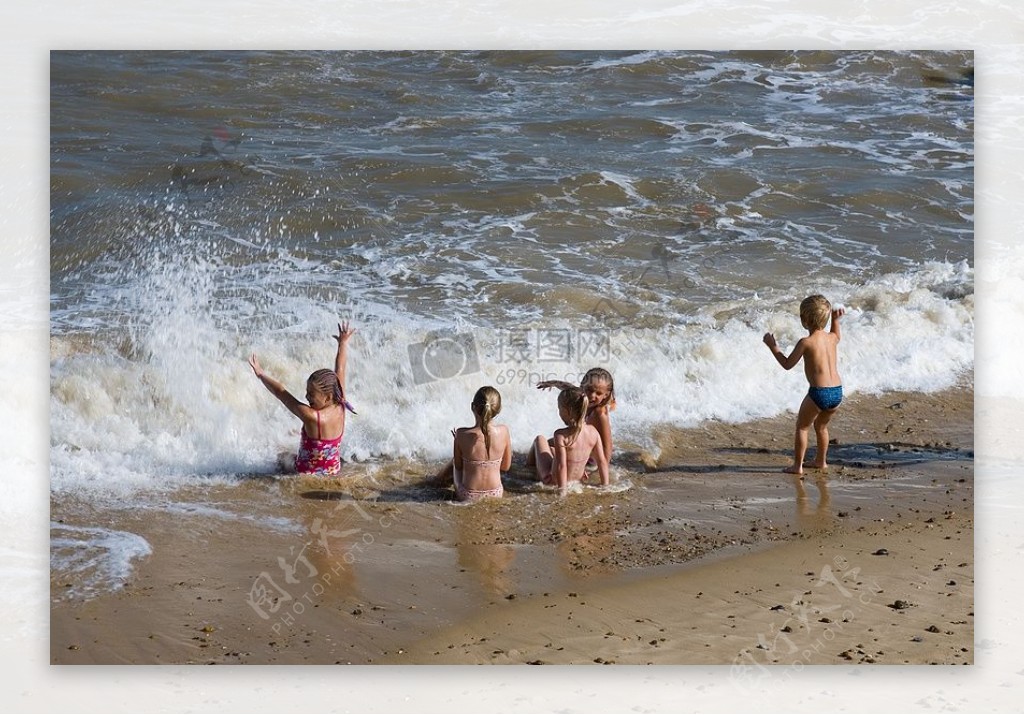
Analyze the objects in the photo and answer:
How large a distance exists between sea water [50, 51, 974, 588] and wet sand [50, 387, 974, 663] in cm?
51

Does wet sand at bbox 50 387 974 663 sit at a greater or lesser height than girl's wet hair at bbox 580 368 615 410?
lesser

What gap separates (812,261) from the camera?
708 cm

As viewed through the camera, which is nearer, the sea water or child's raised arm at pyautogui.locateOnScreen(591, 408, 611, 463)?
child's raised arm at pyautogui.locateOnScreen(591, 408, 611, 463)

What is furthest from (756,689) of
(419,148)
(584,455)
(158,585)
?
(419,148)

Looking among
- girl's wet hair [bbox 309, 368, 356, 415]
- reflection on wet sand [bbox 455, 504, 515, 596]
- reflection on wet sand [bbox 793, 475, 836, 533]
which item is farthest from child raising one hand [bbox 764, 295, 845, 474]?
girl's wet hair [bbox 309, 368, 356, 415]

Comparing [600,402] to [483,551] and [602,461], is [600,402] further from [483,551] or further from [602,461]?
[483,551]

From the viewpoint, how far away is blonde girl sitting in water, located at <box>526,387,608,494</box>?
17.5ft

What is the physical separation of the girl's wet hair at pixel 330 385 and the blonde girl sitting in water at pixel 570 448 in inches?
32.8

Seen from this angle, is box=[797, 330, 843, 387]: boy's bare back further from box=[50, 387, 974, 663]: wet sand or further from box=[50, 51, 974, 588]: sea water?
box=[50, 51, 974, 588]: sea water

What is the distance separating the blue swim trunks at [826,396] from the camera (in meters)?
5.64

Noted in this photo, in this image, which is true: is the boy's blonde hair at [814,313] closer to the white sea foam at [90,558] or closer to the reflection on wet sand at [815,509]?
the reflection on wet sand at [815,509]

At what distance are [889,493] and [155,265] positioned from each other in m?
3.68

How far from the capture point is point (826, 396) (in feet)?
18.5

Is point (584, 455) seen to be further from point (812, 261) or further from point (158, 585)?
point (812, 261)
